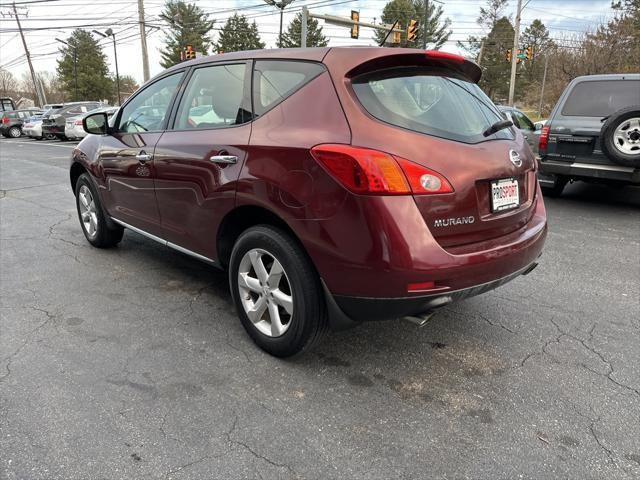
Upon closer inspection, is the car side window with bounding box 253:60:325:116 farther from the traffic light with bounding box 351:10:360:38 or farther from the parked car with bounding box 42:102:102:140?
the parked car with bounding box 42:102:102:140

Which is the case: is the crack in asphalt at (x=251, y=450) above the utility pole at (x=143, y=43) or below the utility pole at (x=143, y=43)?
below

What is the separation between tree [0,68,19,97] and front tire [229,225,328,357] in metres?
94.8

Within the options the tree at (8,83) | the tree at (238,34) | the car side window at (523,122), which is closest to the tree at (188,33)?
the tree at (238,34)

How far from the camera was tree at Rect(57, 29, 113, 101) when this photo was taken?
6775cm

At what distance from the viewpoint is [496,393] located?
2.50 metres

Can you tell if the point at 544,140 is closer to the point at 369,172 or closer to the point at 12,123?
the point at 369,172

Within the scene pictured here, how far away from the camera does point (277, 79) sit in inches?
109

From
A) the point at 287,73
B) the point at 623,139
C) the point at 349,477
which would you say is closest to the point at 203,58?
the point at 287,73

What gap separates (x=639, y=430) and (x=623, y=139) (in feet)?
16.0

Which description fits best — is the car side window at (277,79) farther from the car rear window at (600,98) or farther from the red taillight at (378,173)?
the car rear window at (600,98)

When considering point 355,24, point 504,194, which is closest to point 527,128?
point 504,194

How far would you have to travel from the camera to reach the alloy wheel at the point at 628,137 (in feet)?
19.3

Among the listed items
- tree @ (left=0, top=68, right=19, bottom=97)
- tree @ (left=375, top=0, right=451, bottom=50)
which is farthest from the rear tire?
tree @ (left=0, top=68, right=19, bottom=97)

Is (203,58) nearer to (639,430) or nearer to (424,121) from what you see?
(424,121)
